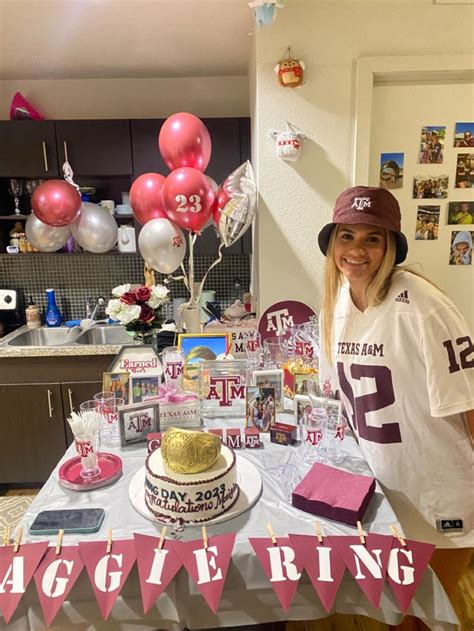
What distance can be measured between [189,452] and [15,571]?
1.43ft

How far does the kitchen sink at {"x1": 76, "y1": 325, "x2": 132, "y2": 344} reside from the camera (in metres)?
3.06

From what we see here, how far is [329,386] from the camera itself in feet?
5.09

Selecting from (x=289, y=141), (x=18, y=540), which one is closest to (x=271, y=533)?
(x=18, y=540)

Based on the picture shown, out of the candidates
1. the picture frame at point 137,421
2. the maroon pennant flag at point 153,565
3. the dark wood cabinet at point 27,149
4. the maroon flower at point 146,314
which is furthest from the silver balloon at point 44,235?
the maroon pennant flag at point 153,565

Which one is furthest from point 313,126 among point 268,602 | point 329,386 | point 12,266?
point 12,266

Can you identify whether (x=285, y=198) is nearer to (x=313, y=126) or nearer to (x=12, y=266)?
(x=313, y=126)

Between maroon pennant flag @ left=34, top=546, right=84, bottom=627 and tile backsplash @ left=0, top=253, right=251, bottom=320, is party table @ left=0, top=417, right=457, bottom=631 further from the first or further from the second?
tile backsplash @ left=0, top=253, right=251, bottom=320

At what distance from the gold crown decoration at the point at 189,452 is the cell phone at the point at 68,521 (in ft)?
0.69

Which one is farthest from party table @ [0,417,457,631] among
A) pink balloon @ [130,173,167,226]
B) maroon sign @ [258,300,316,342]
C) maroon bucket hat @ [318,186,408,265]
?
pink balloon @ [130,173,167,226]

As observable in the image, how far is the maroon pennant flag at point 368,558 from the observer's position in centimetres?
94

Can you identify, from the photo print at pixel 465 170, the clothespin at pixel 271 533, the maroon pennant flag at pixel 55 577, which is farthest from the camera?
the photo print at pixel 465 170

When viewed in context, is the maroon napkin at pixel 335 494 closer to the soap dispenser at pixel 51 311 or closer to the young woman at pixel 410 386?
the young woman at pixel 410 386

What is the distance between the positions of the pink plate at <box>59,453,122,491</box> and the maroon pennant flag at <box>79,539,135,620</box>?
9.2 inches

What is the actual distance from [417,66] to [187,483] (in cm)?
220
